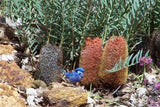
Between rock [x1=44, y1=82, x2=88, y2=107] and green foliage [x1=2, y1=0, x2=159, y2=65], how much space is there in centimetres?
58

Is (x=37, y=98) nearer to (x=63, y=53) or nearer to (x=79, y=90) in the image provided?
(x=79, y=90)

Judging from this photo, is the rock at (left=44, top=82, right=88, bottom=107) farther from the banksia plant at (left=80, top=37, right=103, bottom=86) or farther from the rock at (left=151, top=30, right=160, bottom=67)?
the rock at (left=151, top=30, right=160, bottom=67)

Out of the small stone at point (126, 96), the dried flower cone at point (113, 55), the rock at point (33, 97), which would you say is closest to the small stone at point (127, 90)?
the small stone at point (126, 96)

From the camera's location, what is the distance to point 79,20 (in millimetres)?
3010

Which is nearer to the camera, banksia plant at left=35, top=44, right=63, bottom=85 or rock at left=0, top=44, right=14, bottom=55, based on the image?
banksia plant at left=35, top=44, right=63, bottom=85

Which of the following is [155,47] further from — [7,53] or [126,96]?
[7,53]

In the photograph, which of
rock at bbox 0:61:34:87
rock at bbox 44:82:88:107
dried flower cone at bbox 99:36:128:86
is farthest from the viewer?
dried flower cone at bbox 99:36:128:86

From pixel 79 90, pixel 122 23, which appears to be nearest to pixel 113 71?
pixel 79 90

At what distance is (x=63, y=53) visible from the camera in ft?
10.3

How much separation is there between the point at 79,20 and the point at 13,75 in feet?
2.39

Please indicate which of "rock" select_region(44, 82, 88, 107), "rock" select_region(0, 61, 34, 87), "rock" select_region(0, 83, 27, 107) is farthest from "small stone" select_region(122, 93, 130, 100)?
"rock" select_region(0, 83, 27, 107)

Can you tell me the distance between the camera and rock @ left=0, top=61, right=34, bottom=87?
264cm

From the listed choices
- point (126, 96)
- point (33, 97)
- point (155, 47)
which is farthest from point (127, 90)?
point (33, 97)

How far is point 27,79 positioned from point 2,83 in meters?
0.31
